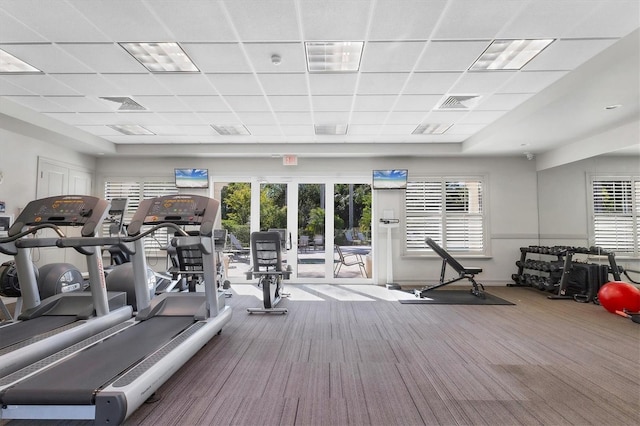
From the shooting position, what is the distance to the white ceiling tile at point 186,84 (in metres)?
3.79

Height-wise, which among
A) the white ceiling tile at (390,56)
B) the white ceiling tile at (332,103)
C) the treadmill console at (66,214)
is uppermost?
the white ceiling tile at (390,56)

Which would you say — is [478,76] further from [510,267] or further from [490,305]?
[510,267]

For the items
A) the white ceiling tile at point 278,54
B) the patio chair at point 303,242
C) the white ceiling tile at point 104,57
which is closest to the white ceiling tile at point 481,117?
the white ceiling tile at point 278,54

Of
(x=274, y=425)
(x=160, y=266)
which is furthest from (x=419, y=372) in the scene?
(x=160, y=266)

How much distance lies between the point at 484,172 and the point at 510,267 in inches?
86.6

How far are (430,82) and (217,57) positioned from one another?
8.32 feet

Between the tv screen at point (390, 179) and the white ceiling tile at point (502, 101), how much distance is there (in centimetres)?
245

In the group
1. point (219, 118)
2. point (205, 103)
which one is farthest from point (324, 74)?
point (219, 118)

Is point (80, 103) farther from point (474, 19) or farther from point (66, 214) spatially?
point (474, 19)

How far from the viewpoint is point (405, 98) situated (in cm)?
438

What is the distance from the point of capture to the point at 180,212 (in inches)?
132

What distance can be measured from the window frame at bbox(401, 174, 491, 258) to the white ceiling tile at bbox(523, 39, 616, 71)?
147 inches

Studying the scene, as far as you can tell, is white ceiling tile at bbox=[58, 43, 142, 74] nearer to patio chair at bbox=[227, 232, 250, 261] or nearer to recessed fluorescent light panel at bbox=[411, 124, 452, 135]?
patio chair at bbox=[227, 232, 250, 261]

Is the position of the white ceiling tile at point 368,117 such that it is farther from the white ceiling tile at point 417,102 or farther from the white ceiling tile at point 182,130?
the white ceiling tile at point 182,130
